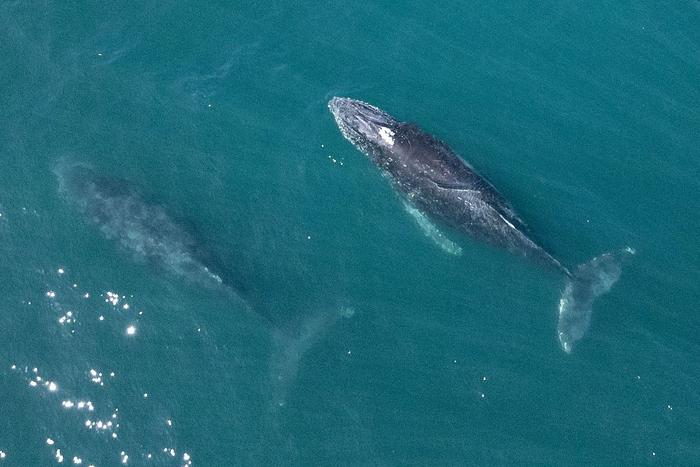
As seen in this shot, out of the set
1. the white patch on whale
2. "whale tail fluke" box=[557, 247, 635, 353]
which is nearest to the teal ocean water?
the white patch on whale

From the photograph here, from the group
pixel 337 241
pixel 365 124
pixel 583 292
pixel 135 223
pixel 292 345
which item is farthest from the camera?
pixel 365 124

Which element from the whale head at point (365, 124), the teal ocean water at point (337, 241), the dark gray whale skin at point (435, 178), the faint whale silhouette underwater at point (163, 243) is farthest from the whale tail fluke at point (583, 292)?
the whale head at point (365, 124)

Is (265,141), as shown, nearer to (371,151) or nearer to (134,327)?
(371,151)

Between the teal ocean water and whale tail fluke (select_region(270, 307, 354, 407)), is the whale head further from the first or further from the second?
whale tail fluke (select_region(270, 307, 354, 407))

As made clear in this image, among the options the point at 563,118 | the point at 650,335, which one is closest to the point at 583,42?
the point at 563,118

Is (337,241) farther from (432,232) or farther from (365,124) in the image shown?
(365,124)

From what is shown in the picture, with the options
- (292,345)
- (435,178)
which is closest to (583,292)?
(435,178)
